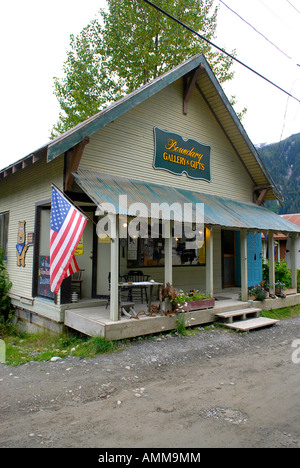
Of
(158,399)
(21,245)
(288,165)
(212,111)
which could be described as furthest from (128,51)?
(288,165)

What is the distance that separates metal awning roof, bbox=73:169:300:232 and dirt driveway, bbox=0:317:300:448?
116 inches

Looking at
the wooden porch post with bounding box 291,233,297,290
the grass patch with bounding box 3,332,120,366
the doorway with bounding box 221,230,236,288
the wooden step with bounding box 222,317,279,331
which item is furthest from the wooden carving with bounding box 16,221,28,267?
the wooden porch post with bounding box 291,233,297,290

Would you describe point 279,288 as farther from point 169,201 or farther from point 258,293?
point 169,201

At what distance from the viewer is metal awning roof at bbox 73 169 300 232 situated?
6977 millimetres

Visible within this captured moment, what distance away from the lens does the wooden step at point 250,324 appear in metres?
7.77

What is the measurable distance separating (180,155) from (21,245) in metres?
5.61

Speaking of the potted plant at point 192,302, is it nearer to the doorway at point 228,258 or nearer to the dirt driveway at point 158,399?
the dirt driveway at point 158,399

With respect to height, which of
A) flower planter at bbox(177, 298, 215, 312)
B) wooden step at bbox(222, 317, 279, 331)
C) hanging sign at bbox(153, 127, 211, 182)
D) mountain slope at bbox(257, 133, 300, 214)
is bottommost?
wooden step at bbox(222, 317, 279, 331)

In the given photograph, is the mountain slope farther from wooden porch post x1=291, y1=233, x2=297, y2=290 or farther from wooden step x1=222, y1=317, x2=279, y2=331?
wooden step x1=222, y1=317, x2=279, y2=331

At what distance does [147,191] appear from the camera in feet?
28.1

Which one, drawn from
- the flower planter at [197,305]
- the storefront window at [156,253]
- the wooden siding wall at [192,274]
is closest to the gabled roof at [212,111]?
the wooden siding wall at [192,274]

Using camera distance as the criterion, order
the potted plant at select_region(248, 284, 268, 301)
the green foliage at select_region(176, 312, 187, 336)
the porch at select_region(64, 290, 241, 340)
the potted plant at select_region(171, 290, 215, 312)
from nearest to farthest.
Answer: the porch at select_region(64, 290, 241, 340)
the green foliage at select_region(176, 312, 187, 336)
the potted plant at select_region(171, 290, 215, 312)
the potted plant at select_region(248, 284, 268, 301)

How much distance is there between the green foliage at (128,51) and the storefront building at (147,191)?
10355 mm

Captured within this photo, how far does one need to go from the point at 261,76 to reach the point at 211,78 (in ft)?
10.1
